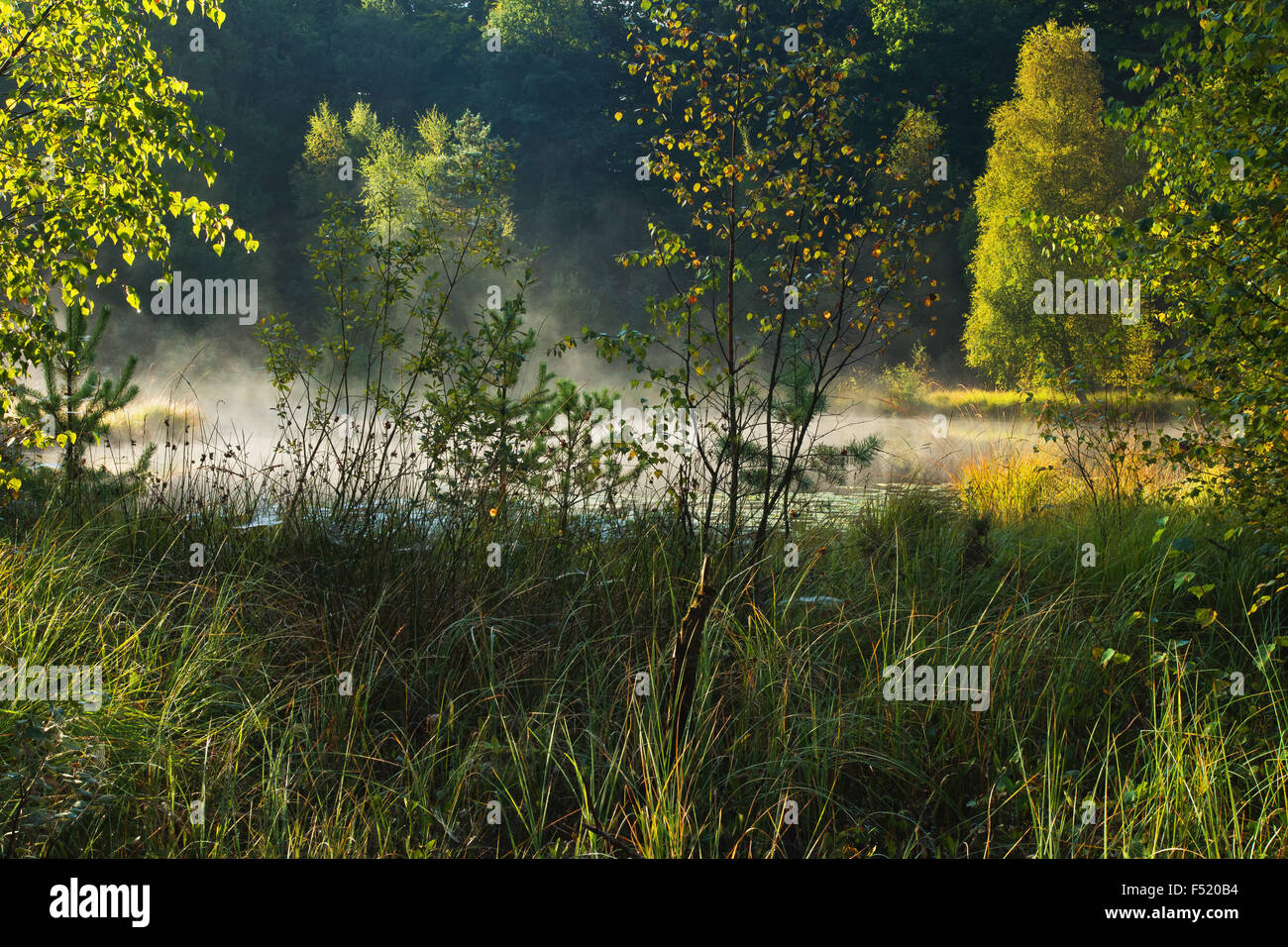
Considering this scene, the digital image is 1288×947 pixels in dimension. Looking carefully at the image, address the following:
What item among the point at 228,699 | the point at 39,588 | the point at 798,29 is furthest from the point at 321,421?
the point at 798,29

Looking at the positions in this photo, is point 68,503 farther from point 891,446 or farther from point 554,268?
point 554,268

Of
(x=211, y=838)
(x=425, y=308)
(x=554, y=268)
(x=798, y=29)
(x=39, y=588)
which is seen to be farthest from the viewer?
(x=554, y=268)

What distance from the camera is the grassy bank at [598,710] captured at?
284 cm

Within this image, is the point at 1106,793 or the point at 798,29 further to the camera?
the point at 798,29

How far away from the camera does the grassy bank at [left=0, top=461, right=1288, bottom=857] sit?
284 centimetres

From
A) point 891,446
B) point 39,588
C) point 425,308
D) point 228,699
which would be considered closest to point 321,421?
point 425,308

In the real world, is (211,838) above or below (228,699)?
below

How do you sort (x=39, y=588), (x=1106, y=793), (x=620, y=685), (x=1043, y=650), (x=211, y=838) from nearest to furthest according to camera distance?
(x=211, y=838), (x=1106, y=793), (x=620, y=685), (x=1043, y=650), (x=39, y=588)

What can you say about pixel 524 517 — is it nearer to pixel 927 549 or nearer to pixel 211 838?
pixel 927 549

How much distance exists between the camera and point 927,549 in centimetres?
525

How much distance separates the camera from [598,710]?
3.61 m
